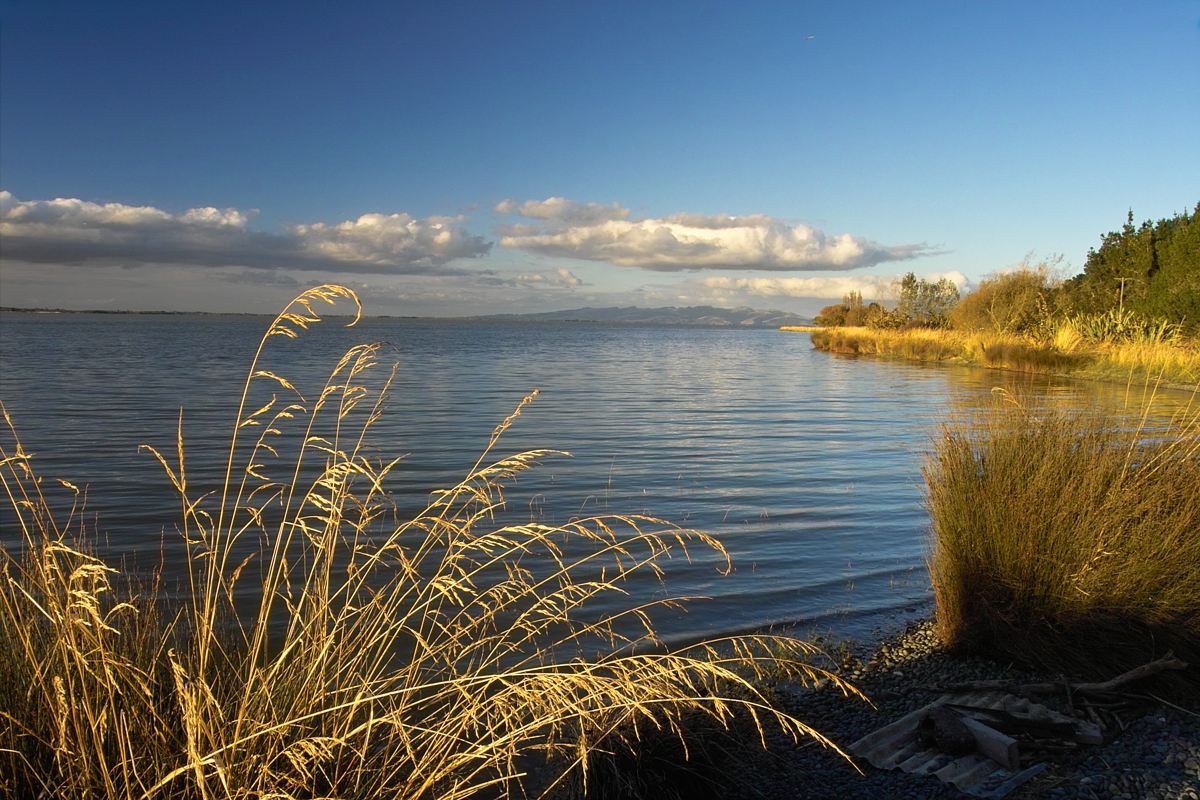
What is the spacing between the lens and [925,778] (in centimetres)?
409

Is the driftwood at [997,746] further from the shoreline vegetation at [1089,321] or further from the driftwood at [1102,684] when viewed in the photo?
the shoreline vegetation at [1089,321]

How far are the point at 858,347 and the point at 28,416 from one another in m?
48.5

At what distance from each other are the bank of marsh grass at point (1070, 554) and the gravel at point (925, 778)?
39cm

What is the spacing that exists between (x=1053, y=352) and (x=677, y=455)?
2517cm

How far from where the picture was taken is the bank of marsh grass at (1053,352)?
25828 millimetres

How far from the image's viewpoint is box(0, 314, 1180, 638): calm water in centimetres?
799

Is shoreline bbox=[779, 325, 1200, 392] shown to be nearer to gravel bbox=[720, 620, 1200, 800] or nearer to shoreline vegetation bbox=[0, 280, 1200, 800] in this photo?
shoreline vegetation bbox=[0, 280, 1200, 800]

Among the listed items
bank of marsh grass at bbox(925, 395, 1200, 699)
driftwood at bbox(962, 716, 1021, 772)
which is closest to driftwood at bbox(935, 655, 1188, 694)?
Answer: bank of marsh grass at bbox(925, 395, 1200, 699)

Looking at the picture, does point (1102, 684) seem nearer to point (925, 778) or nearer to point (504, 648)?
point (925, 778)

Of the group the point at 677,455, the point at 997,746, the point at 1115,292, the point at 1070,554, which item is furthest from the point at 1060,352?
the point at 997,746

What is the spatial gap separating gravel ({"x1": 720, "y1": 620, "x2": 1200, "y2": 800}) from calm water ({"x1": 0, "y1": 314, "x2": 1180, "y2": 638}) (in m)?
1.38

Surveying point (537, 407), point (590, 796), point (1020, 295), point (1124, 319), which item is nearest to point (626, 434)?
point (537, 407)

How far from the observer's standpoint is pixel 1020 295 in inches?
1720

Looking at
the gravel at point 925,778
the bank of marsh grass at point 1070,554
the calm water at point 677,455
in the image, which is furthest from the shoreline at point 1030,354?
the gravel at point 925,778
